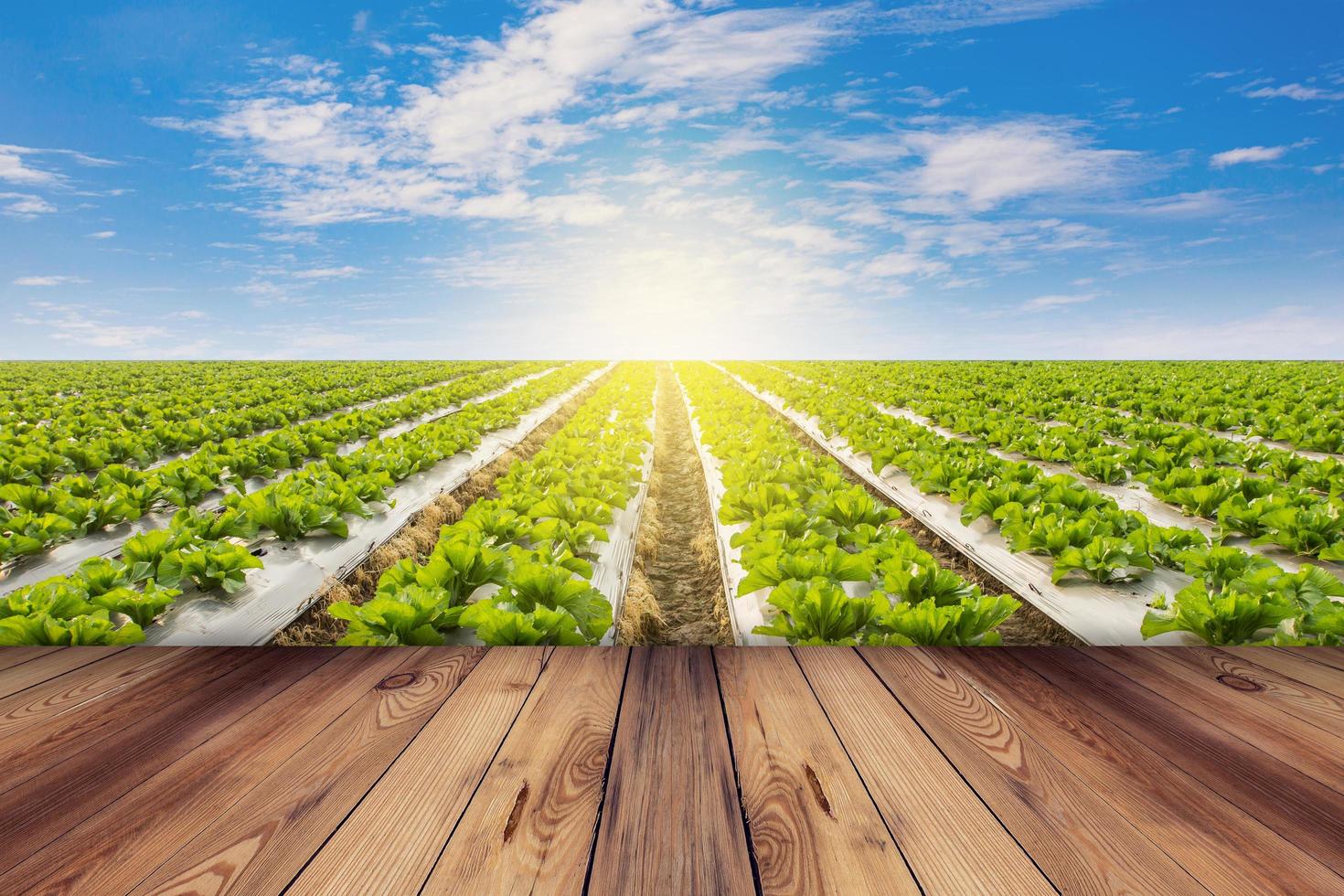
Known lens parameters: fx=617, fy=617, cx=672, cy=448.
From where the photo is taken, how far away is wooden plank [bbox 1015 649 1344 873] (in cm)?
153

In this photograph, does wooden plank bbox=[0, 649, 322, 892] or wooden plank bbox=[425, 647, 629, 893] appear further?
wooden plank bbox=[0, 649, 322, 892]

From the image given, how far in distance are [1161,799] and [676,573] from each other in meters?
4.66

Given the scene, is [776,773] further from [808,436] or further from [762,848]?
[808,436]

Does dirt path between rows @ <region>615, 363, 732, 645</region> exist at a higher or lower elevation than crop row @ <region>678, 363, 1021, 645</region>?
lower

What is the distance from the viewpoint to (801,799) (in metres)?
1.57

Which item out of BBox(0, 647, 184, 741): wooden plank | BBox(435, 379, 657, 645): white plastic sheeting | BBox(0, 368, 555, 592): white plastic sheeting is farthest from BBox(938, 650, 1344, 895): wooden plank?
BBox(0, 368, 555, 592): white plastic sheeting

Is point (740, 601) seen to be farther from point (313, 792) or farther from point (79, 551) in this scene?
point (79, 551)

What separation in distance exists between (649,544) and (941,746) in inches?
178

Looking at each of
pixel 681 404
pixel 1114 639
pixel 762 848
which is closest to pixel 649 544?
pixel 1114 639

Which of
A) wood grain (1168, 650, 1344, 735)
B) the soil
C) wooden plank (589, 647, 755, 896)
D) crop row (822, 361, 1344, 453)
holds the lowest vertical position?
the soil

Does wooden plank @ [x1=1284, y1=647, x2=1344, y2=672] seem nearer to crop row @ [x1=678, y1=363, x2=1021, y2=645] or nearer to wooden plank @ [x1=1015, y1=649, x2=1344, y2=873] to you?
wooden plank @ [x1=1015, y1=649, x2=1344, y2=873]

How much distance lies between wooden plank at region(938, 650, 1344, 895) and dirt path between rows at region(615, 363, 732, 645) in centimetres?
237

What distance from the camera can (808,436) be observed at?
11.6m

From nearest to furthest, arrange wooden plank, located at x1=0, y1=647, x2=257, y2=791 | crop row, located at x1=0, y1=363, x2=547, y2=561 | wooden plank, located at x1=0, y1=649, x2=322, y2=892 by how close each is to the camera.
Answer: wooden plank, located at x1=0, y1=649, x2=322, y2=892, wooden plank, located at x1=0, y1=647, x2=257, y2=791, crop row, located at x1=0, y1=363, x2=547, y2=561
